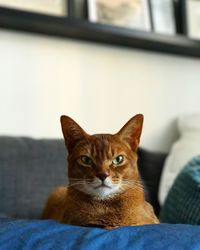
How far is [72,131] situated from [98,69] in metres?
0.99

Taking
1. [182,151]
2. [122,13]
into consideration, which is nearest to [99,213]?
[182,151]

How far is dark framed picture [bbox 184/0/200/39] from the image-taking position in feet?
6.92

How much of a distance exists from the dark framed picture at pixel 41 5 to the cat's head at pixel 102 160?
882 millimetres

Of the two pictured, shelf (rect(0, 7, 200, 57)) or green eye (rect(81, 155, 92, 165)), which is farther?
shelf (rect(0, 7, 200, 57))

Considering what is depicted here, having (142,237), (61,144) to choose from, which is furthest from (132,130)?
(61,144)

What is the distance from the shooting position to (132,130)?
103 cm

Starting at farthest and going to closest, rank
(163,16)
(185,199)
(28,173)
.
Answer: (163,16) → (28,173) → (185,199)

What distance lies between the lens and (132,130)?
103 cm

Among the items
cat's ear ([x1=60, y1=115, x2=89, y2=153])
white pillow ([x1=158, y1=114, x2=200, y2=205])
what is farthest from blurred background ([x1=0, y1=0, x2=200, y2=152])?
cat's ear ([x1=60, y1=115, x2=89, y2=153])

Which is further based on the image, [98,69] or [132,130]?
[98,69]

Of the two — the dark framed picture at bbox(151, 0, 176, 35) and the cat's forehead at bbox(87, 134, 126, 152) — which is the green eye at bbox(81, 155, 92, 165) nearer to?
the cat's forehead at bbox(87, 134, 126, 152)

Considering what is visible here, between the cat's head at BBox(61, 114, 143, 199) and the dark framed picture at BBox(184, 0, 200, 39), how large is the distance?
48.0 inches

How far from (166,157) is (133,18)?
65 cm

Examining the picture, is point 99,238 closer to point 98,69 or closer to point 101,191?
point 101,191
